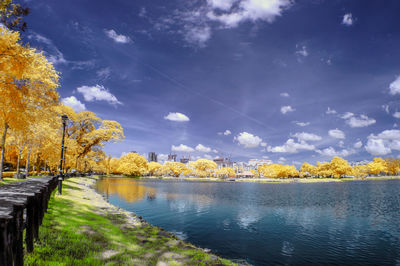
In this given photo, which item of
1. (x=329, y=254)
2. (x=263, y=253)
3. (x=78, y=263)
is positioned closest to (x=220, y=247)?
(x=263, y=253)

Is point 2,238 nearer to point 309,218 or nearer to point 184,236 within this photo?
point 184,236

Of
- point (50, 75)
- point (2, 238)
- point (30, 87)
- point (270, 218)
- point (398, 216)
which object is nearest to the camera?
point (2, 238)

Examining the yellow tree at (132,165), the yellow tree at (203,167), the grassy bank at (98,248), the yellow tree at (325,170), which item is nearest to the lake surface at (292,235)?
the grassy bank at (98,248)

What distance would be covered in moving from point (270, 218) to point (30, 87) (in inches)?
1168

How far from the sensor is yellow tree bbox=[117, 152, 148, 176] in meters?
132

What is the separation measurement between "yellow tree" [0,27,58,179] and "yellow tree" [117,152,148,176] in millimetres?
115498

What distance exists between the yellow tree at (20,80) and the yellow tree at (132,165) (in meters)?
115

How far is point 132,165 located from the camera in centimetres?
13275

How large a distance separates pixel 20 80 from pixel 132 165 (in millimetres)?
119823

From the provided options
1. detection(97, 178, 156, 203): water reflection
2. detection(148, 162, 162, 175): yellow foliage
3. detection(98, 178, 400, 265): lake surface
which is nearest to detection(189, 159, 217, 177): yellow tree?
detection(148, 162, 162, 175): yellow foliage

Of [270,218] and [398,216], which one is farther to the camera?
[398,216]

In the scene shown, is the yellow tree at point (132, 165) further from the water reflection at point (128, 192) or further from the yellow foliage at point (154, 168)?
the water reflection at point (128, 192)

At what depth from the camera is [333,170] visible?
158 metres

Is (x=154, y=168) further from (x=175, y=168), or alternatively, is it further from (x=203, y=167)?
(x=203, y=167)
